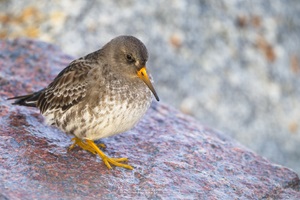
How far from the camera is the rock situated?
22.4 ft

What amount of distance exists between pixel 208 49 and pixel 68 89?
5.07 metres

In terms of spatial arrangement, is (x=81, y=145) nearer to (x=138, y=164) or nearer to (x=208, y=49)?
(x=138, y=164)

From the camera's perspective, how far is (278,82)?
42.0 ft

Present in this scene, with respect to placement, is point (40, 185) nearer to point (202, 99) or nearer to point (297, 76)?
point (202, 99)

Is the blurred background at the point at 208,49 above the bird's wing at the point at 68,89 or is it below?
above

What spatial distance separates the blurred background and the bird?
3.76 metres

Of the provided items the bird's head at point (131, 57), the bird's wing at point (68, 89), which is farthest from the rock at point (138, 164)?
the bird's head at point (131, 57)

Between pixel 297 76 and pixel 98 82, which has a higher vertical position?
pixel 297 76

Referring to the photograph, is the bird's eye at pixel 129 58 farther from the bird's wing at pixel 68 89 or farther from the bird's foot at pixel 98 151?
the bird's foot at pixel 98 151

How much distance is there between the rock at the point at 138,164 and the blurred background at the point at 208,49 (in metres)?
2.62

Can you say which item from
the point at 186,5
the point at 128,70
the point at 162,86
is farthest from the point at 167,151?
the point at 186,5

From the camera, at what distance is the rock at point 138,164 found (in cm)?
684

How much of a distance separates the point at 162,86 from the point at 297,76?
9.82ft

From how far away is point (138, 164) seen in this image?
770cm
